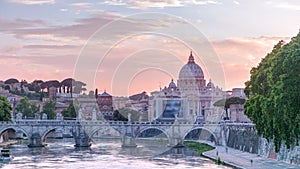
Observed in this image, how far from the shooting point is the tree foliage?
3727 cm

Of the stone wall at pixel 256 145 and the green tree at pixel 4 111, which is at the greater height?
the green tree at pixel 4 111

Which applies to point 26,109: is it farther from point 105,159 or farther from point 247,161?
point 247,161

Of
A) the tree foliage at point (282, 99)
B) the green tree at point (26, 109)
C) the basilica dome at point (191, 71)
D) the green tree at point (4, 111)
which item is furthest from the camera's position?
the basilica dome at point (191, 71)

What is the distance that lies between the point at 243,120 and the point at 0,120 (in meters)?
26.5

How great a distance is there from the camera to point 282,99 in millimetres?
38000

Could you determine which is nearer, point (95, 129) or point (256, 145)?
point (256, 145)

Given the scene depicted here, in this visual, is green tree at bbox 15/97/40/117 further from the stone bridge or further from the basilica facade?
the stone bridge

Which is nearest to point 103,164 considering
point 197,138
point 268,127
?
point 268,127

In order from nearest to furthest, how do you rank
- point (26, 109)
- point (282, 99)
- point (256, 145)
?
point (282, 99) → point (256, 145) → point (26, 109)

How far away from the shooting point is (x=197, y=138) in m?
85.6

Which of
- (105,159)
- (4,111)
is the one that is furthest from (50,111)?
(105,159)

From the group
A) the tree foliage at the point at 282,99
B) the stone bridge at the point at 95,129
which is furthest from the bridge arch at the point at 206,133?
the tree foliage at the point at 282,99

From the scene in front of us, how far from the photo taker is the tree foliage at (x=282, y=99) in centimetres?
3727

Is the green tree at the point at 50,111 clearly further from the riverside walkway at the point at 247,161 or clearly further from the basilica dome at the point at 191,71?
the riverside walkway at the point at 247,161
